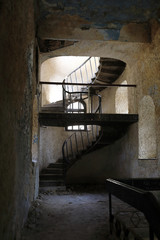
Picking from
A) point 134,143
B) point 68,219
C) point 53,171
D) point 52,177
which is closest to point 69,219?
point 68,219

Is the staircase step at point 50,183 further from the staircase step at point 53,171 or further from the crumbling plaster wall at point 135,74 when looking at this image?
the crumbling plaster wall at point 135,74

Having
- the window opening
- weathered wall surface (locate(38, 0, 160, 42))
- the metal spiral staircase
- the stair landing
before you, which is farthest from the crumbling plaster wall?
the window opening

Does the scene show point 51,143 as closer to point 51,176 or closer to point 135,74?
point 51,176

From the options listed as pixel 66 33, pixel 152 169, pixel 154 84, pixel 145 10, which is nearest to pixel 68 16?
pixel 66 33

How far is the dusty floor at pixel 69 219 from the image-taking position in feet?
12.7

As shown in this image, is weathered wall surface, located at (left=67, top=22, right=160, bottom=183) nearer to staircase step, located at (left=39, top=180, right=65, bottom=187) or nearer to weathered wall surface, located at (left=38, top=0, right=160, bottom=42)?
weathered wall surface, located at (left=38, top=0, right=160, bottom=42)

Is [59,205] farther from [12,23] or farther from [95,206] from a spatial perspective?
[12,23]

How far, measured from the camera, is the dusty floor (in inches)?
152

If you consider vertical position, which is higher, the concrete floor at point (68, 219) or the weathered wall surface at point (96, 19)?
the weathered wall surface at point (96, 19)

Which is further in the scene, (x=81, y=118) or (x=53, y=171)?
(x=53, y=171)

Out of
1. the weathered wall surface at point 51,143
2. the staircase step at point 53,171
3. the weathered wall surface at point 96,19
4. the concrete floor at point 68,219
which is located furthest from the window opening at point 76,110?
the weathered wall surface at point 96,19

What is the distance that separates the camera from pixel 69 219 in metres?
4.87

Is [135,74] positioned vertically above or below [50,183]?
above

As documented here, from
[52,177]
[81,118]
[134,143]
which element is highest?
[81,118]
